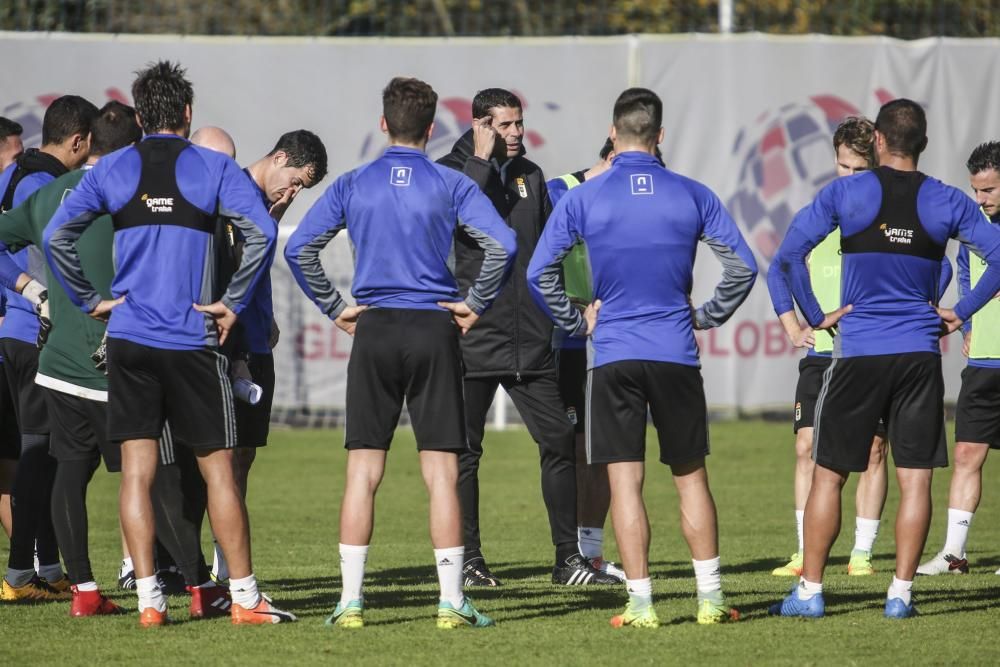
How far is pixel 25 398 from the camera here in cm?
765

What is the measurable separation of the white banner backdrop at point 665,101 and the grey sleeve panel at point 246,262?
10129 mm

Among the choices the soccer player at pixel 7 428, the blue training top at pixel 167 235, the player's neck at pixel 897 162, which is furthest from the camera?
the soccer player at pixel 7 428

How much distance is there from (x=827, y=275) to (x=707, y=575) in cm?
269

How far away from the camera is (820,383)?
8.23m

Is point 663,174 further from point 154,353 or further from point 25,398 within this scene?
point 25,398

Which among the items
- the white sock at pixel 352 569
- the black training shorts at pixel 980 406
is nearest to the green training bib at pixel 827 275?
the black training shorts at pixel 980 406

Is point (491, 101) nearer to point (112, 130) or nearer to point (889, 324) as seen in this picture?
point (112, 130)

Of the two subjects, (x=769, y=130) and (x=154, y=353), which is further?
(x=769, y=130)

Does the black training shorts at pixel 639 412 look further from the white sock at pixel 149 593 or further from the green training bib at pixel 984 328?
the green training bib at pixel 984 328

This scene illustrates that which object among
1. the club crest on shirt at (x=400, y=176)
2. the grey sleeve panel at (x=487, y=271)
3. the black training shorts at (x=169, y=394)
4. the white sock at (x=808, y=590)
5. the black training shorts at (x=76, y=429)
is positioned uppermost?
the club crest on shirt at (x=400, y=176)

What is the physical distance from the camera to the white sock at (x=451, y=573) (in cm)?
646

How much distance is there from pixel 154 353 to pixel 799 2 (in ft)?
51.1

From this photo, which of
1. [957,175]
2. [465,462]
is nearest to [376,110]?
[957,175]

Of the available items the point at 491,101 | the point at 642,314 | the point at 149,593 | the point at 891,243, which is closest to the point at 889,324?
the point at 891,243
